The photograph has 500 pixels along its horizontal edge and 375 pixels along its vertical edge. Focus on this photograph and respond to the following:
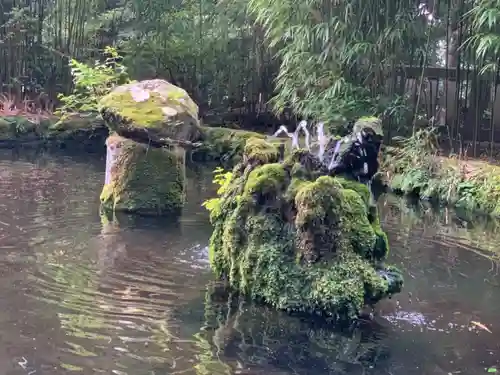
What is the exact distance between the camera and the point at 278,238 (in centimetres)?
459

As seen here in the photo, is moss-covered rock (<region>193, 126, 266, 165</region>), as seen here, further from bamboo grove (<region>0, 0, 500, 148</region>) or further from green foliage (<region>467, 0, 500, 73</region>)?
green foliage (<region>467, 0, 500, 73</region>)

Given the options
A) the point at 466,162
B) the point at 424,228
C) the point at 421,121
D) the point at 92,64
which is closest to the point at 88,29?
the point at 92,64

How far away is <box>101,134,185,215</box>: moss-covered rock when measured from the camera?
23.3 ft

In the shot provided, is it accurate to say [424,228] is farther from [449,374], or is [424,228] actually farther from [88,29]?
[88,29]

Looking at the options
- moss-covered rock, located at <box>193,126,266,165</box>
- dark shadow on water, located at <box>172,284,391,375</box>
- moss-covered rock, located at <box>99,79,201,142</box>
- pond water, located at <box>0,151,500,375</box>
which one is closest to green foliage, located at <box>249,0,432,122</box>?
moss-covered rock, located at <box>193,126,266,165</box>

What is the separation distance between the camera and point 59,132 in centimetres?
1235

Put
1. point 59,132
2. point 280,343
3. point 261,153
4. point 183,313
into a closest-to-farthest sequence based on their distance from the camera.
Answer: point 280,343, point 183,313, point 261,153, point 59,132

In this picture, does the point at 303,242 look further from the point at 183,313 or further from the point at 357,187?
the point at 183,313

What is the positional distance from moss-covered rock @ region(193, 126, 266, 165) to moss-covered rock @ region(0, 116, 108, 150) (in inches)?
65.4

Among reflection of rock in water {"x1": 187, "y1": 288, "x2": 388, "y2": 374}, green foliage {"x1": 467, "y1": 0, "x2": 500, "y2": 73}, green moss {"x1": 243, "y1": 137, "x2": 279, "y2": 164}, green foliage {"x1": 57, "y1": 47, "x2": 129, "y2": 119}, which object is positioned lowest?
reflection of rock in water {"x1": 187, "y1": 288, "x2": 388, "y2": 374}

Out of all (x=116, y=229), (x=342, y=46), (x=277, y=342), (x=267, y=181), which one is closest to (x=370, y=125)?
(x=267, y=181)

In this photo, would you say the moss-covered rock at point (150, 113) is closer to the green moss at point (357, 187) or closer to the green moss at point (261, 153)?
the green moss at point (261, 153)

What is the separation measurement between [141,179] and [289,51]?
464 centimetres

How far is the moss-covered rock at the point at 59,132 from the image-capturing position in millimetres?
12211
